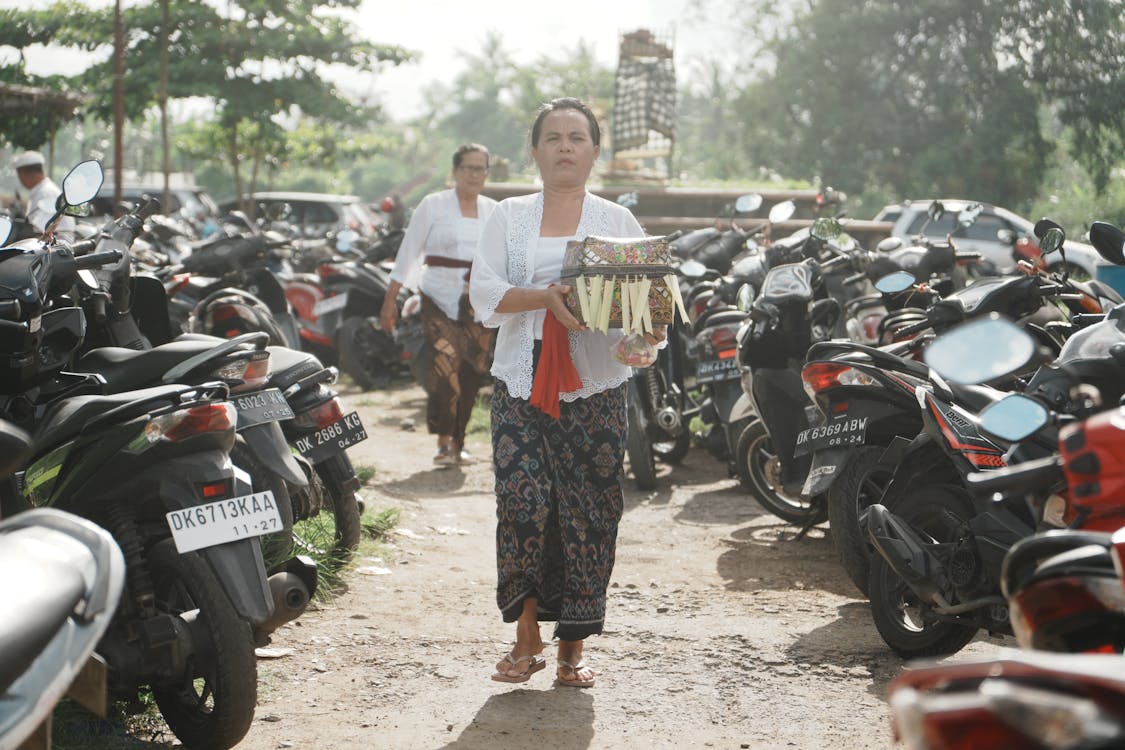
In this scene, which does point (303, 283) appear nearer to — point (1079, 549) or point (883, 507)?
→ point (883, 507)

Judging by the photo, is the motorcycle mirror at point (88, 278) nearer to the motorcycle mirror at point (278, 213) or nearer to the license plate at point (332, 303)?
the license plate at point (332, 303)

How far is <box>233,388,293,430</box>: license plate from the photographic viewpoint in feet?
15.2

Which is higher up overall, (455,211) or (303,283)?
(455,211)

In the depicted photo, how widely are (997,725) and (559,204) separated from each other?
3.16 meters

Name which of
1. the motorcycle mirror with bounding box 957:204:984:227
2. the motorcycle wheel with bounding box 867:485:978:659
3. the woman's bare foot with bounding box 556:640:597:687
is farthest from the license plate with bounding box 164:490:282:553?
the motorcycle mirror with bounding box 957:204:984:227

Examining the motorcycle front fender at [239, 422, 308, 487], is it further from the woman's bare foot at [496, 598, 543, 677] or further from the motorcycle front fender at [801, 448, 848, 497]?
the motorcycle front fender at [801, 448, 848, 497]

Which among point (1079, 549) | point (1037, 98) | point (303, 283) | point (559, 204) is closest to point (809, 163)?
point (1037, 98)

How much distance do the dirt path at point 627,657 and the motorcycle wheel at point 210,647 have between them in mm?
259

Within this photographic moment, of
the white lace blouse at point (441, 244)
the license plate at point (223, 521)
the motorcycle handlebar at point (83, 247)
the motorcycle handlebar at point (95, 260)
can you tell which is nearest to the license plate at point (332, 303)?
the white lace blouse at point (441, 244)

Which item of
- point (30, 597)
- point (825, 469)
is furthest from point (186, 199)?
point (30, 597)

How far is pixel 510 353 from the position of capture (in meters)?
4.49

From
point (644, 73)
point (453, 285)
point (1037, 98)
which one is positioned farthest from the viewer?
point (1037, 98)

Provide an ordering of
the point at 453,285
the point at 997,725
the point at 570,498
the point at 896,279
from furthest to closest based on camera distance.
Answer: the point at 453,285, the point at 896,279, the point at 570,498, the point at 997,725

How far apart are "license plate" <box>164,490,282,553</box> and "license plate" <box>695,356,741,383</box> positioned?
4.26 m
